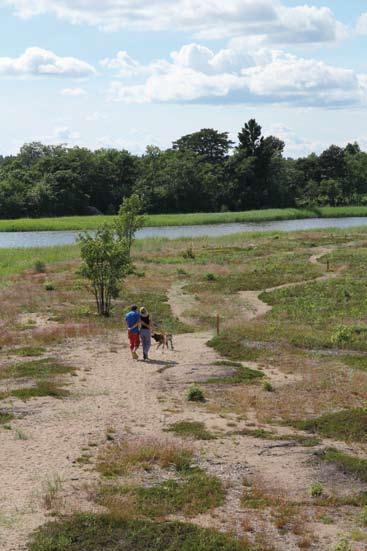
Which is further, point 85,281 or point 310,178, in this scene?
point 310,178

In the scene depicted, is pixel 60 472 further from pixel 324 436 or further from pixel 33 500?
pixel 324 436

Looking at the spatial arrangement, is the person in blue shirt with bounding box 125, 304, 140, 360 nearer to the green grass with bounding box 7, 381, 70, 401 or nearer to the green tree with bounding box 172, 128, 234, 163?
the green grass with bounding box 7, 381, 70, 401

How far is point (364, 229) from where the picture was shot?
95562 millimetres

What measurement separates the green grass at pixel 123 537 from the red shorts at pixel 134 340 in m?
14.6

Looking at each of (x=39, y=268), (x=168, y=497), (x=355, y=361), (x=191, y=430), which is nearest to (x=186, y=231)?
(x=39, y=268)

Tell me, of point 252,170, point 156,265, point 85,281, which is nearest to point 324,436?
point 85,281

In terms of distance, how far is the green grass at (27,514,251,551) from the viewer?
46.3ft

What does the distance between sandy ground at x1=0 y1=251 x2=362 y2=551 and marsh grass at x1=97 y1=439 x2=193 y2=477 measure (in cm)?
36

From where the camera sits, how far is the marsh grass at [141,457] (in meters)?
18.1

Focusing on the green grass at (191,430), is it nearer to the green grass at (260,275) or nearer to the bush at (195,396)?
the bush at (195,396)

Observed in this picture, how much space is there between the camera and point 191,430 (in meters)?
20.8

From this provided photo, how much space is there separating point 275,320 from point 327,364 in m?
9.98

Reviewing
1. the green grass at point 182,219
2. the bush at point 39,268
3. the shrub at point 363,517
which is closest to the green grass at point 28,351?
the shrub at point 363,517

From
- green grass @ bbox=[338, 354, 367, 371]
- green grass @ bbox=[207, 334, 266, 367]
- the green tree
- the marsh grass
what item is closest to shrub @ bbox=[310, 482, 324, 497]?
the marsh grass
